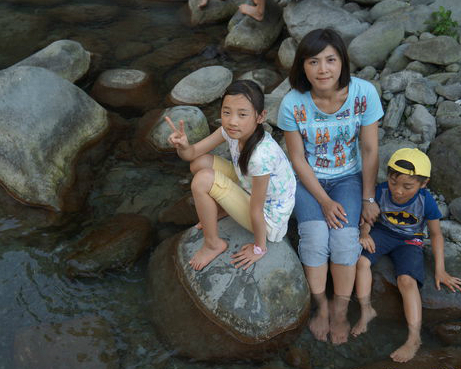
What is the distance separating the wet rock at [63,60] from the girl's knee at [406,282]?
414 centimetres

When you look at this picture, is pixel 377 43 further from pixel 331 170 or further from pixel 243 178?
pixel 243 178

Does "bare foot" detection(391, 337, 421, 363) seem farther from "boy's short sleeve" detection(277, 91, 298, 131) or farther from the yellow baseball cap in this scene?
→ "boy's short sleeve" detection(277, 91, 298, 131)

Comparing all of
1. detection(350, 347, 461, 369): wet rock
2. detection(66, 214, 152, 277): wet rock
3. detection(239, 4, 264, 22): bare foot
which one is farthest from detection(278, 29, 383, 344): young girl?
detection(239, 4, 264, 22): bare foot

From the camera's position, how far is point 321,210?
9.73ft

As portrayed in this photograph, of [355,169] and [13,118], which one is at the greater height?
[13,118]

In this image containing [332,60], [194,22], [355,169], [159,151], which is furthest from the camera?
[194,22]

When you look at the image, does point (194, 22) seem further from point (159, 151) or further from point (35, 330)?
point (35, 330)

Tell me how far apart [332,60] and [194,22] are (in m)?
4.61

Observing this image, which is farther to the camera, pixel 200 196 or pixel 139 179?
pixel 139 179

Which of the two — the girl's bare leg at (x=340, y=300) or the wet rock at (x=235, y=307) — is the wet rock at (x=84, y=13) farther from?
the girl's bare leg at (x=340, y=300)

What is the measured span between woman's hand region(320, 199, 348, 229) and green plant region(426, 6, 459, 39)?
2.59 meters

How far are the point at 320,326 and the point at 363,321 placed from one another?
10.9 inches

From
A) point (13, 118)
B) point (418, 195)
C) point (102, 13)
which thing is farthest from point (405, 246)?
point (102, 13)

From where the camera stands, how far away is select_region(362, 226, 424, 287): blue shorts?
9.29 ft
